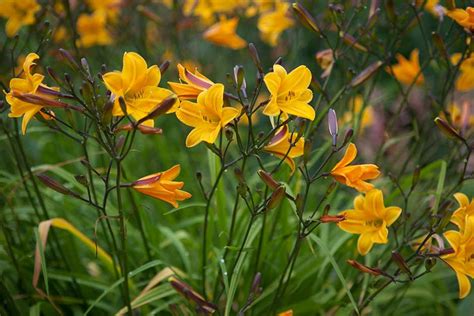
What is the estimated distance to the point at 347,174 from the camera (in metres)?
1.55

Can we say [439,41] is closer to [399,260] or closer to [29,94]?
[399,260]

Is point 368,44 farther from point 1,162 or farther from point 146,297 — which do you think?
point 1,162

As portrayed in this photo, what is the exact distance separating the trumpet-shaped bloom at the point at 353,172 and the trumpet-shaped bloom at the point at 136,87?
1.41 feet

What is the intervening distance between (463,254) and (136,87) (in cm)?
91

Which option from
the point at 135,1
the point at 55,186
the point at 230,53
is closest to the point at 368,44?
the point at 55,186

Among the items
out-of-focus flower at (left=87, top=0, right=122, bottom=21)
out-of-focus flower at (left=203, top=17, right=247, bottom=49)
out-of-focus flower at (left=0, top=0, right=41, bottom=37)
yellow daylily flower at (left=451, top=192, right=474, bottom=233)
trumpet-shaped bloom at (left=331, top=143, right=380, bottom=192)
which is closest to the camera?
trumpet-shaped bloom at (left=331, top=143, right=380, bottom=192)

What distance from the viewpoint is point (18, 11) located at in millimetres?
2572

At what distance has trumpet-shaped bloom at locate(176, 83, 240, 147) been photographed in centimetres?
146

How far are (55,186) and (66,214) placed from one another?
3.07 feet

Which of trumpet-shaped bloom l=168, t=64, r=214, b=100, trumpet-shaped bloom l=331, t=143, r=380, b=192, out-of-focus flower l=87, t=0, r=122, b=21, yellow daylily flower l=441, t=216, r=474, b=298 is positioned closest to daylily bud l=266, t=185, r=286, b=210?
trumpet-shaped bloom l=331, t=143, r=380, b=192

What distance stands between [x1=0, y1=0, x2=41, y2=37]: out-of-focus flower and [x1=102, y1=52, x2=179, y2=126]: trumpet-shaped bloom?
3.76ft

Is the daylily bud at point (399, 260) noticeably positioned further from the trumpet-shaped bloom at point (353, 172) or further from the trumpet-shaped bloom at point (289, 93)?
the trumpet-shaped bloom at point (289, 93)

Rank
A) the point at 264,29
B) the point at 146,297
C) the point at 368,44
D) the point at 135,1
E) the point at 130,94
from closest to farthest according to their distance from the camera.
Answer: the point at 130,94 → the point at 146,297 → the point at 368,44 → the point at 264,29 → the point at 135,1

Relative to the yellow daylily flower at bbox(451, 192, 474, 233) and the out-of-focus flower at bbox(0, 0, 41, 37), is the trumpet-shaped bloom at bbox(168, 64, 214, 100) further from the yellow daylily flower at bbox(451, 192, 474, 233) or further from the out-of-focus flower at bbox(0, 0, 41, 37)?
the out-of-focus flower at bbox(0, 0, 41, 37)
